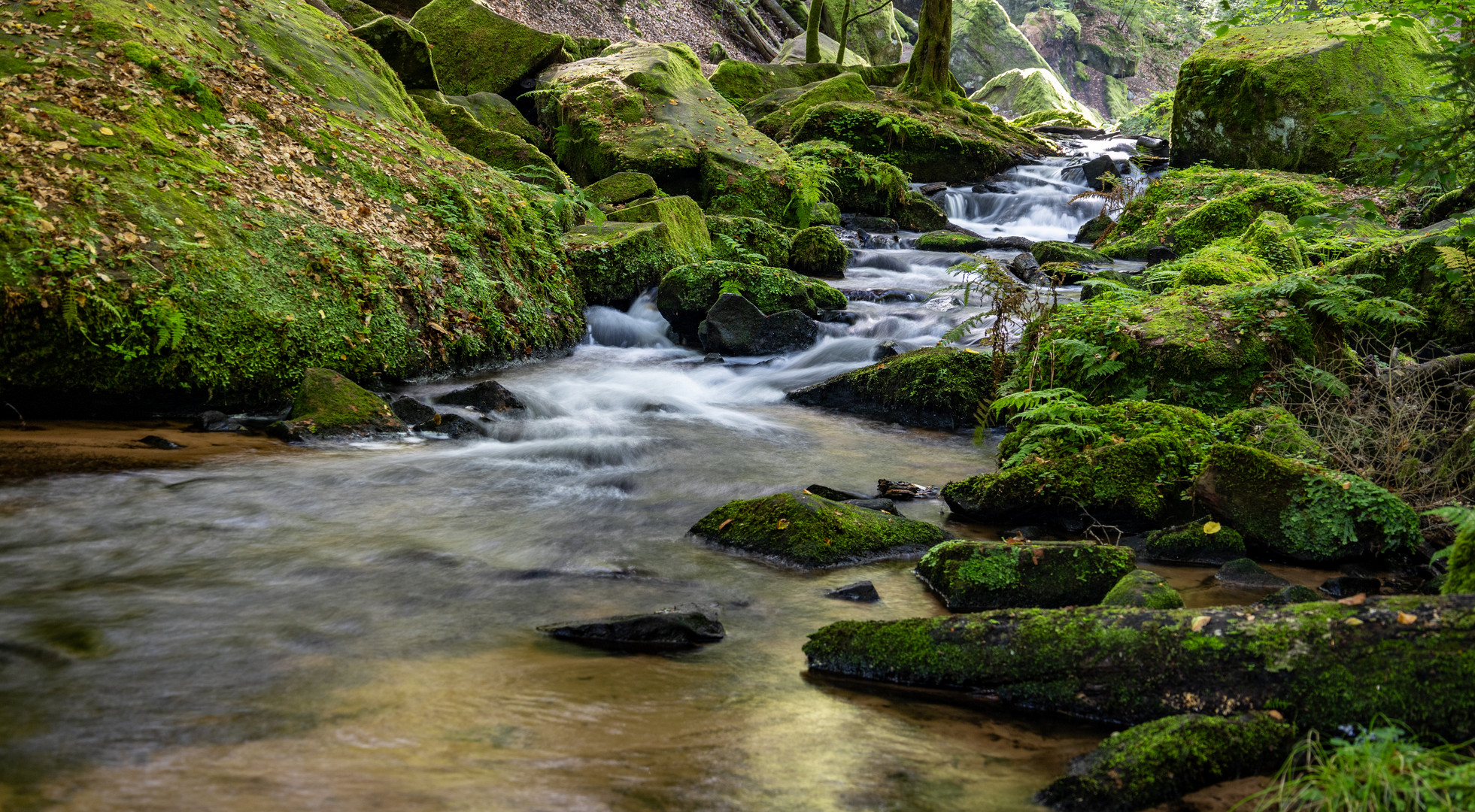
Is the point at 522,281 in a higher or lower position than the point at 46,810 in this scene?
higher

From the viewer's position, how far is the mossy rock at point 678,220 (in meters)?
12.1

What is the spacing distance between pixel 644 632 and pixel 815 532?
4.71ft

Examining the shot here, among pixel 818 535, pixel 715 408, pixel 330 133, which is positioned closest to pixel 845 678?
pixel 818 535

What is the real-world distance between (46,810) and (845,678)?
2.50m

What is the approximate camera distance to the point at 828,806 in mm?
2572

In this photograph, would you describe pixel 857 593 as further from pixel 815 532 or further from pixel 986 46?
pixel 986 46

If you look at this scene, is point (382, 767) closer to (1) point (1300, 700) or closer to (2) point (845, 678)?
(2) point (845, 678)

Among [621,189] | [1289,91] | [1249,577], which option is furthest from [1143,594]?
[1289,91]

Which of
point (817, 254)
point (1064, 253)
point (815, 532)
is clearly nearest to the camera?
point (815, 532)

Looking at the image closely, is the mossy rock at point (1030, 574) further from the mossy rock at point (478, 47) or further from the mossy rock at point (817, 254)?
the mossy rock at point (478, 47)

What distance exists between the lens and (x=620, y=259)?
37.3ft

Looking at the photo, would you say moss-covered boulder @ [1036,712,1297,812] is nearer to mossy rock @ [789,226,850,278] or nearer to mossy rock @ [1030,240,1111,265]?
mossy rock @ [1030,240,1111,265]

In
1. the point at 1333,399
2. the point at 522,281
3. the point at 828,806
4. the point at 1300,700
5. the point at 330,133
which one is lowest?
the point at 828,806

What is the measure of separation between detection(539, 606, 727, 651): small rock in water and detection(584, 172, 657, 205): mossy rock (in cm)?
1053
